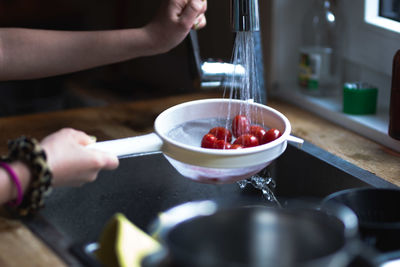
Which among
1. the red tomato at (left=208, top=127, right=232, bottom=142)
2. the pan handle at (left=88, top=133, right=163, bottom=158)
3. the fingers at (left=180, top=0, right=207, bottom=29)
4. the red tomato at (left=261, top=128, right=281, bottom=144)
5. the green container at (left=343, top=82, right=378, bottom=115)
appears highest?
the fingers at (left=180, top=0, right=207, bottom=29)

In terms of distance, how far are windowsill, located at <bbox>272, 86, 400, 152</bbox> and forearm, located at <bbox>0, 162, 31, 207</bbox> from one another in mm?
670

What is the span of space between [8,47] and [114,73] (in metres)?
1.03

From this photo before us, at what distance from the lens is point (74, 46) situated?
120cm

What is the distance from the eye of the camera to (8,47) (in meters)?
1.17

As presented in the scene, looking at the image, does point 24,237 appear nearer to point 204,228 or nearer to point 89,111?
point 204,228

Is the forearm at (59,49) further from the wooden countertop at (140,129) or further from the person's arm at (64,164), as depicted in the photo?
the person's arm at (64,164)

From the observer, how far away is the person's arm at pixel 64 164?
77 centimetres

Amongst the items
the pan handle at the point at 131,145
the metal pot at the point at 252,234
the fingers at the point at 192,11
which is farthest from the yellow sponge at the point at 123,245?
the fingers at the point at 192,11

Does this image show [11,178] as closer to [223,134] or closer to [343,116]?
[223,134]

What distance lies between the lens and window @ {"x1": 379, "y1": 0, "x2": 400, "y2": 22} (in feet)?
4.07

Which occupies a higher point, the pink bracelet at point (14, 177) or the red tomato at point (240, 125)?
the pink bracelet at point (14, 177)

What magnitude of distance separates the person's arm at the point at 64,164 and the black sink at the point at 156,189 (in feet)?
0.56

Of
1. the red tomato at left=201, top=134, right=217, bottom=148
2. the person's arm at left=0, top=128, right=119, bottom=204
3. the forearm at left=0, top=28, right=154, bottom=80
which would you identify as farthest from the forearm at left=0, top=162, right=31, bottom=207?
the forearm at left=0, top=28, right=154, bottom=80

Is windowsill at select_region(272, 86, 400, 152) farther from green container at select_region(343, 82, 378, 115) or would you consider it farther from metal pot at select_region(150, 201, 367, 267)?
metal pot at select_region(150, 201, 367, 267)
